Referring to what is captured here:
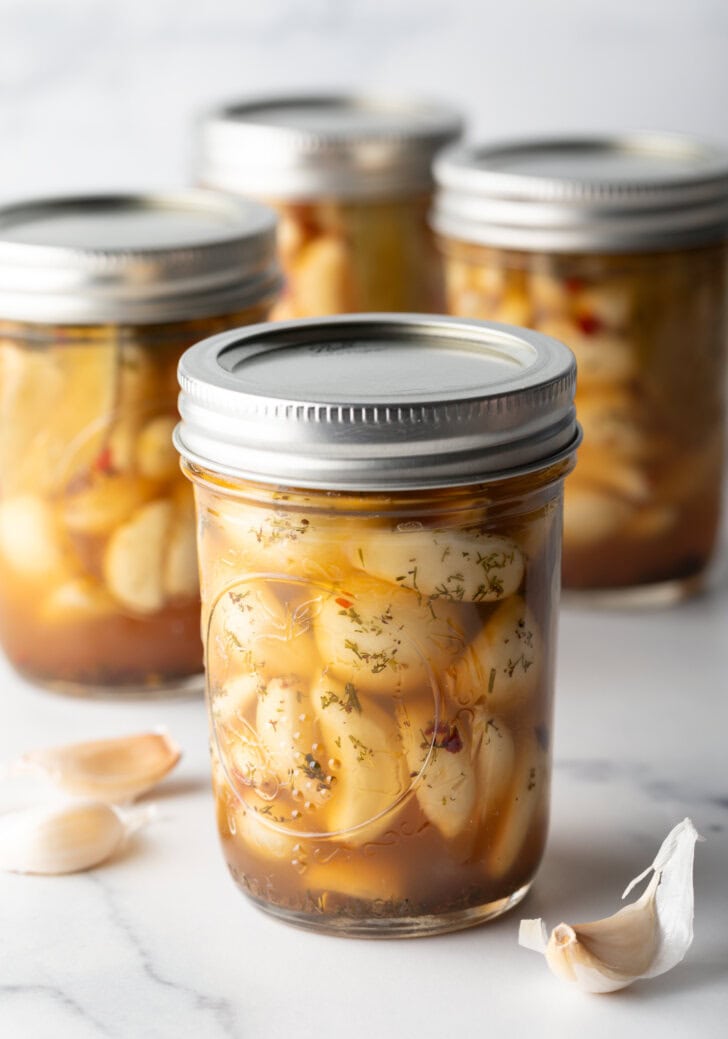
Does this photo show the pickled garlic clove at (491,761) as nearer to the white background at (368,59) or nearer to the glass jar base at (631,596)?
the glass jar base at (631,596)

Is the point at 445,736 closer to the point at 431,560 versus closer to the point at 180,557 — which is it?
the point at 431,560

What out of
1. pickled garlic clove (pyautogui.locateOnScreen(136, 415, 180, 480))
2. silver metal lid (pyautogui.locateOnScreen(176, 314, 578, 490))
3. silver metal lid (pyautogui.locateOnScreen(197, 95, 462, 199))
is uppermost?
silver metal lid (pyautogui.locateOnScreen(197, 95, 462, 199))

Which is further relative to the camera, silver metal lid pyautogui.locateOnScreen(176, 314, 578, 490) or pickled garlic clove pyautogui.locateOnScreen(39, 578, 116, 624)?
pickled garlic clove pyautogui.locateOnScreen(39, 578, 116, 624)

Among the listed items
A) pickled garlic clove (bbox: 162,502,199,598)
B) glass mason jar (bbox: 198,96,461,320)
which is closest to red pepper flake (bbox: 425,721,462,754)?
pickled garlic clove (bbox: 162,502,199,598)

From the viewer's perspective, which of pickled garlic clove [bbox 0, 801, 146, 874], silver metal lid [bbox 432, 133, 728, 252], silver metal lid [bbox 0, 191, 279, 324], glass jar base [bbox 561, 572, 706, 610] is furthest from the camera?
glass jar base [bbox 561, 572, 706, 610]

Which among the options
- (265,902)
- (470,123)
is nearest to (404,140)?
(470,123)

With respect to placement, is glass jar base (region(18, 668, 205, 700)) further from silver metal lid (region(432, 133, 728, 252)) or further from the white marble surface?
silver metal lid (region(432, 133, 728, 252))
